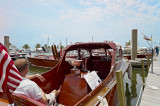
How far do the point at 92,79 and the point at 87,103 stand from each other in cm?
106

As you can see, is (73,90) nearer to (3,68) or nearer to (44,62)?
(3,68)

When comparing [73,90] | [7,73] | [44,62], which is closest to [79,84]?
[73,90]

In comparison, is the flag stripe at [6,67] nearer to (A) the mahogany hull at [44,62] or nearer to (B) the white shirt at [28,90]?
(B) the white shirt at [28,90]

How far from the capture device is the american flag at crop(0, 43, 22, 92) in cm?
141

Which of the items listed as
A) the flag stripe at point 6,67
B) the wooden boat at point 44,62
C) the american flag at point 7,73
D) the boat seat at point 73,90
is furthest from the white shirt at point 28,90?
the wooden boat at point 44,62

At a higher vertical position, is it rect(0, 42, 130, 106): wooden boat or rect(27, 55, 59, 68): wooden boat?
rect(0, 42, 130, 106): wooden boat

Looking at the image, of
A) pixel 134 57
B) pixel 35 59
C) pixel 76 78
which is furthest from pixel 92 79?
pixel 35 59

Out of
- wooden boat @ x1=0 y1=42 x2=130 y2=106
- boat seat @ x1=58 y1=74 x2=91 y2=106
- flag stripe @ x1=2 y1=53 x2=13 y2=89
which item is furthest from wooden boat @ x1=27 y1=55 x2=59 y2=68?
flag stripe @ x1=2 y1=53 x2=13 y2=89

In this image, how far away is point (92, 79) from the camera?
3203 mm

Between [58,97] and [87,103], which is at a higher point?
[87,103]

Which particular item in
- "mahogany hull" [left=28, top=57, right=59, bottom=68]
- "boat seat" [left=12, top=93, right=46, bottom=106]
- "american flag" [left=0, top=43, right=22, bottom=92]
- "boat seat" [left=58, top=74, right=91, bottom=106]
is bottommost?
"mahogany hull" [left=28, top=57, right=59, bottom=68]

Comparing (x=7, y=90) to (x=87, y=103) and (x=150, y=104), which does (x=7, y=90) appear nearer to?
(x=87, y=103)

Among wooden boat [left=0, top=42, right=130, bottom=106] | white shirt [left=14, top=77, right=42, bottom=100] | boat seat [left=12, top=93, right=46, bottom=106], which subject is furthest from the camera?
wooden boat [left=0, top=42, right=130, bottom=106]

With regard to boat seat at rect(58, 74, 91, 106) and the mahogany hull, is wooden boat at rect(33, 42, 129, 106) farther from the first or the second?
the mahogany hull
